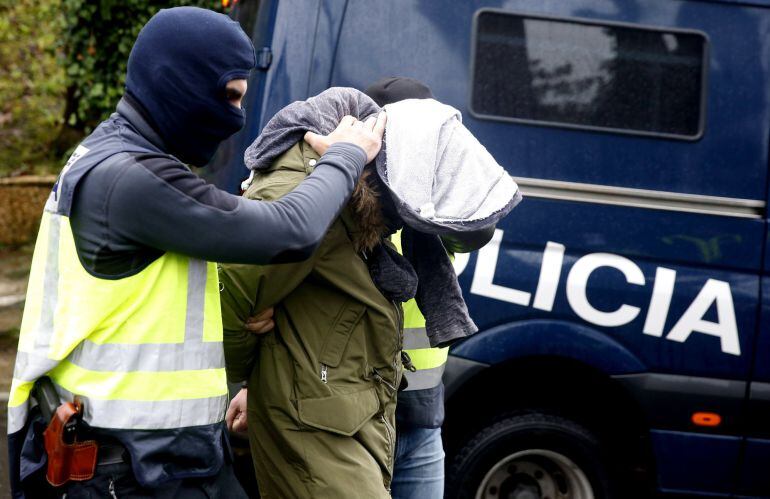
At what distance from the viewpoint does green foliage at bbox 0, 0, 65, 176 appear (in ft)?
29.8

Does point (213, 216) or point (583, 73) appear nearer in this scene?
point (213, 216)

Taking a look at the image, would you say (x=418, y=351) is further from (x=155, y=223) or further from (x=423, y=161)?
(x=155, y=223)

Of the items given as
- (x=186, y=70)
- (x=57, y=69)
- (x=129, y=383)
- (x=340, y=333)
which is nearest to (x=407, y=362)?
(x=340, y=333)

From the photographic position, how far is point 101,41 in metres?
7.66

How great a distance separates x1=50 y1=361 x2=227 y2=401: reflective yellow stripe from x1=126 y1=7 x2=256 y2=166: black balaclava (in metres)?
0.43

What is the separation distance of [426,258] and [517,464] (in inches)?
60.6

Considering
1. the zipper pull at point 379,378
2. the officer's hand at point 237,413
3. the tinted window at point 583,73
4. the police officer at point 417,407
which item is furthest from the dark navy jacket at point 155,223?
the tinted window at point 583,73

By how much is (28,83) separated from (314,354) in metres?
8.36

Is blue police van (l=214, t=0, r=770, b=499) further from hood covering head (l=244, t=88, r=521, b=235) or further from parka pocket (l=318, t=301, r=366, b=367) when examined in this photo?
parka pocket (l=318, t=301, r=366, b=367)

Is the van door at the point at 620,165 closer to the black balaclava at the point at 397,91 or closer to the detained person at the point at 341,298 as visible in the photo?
the black balaclava at the point at 397,91

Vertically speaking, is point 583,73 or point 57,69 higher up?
point 583,73

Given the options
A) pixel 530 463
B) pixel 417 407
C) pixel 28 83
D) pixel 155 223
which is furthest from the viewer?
pixel 28 83

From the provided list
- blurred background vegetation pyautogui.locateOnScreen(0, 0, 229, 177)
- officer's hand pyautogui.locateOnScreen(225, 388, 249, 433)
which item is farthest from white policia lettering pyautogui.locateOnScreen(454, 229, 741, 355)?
blurred background vegetation pyautogui.locateOnScreen(0, 0, 229, 177)

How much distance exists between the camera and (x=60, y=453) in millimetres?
1804
